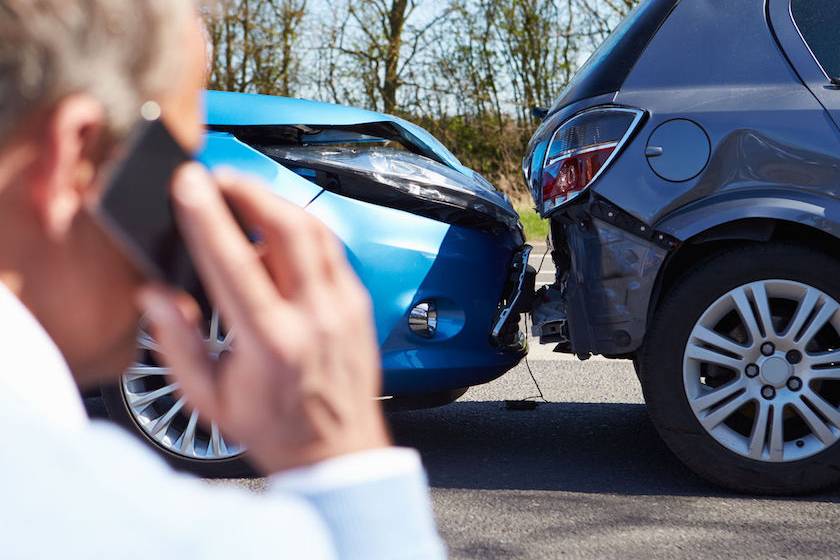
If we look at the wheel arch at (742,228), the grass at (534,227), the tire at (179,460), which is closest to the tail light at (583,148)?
the wheel arch at (742,228)

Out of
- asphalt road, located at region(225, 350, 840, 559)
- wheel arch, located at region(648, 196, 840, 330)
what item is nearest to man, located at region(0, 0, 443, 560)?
asphalt road, located at region(225, 350, 840, 559)

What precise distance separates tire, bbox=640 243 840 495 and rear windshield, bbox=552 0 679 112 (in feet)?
2.10

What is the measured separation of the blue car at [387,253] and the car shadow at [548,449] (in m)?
0.31

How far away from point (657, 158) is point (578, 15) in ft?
44.7

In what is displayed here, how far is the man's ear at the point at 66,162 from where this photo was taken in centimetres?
55

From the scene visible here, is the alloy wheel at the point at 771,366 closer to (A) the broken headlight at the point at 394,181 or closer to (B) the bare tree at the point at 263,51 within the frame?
(A) the broken headlight at the point at 394,181

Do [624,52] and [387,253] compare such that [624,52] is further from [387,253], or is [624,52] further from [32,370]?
[32,370]

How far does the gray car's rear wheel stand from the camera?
12.5 ft

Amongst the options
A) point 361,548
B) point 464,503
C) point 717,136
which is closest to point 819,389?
point 717,136

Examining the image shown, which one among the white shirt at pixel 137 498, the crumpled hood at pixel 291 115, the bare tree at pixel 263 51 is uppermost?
the bare tree at pixel 263 51

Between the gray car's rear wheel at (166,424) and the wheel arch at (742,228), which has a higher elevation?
the wheel arch at (742,228)

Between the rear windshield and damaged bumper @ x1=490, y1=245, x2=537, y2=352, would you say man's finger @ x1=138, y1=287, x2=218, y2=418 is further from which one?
damaged bumper @ x1=490, y1=245, x2=537, y2=352

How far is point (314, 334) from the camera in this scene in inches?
22.0

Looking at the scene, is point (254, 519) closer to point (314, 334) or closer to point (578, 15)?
point (314, 334)
